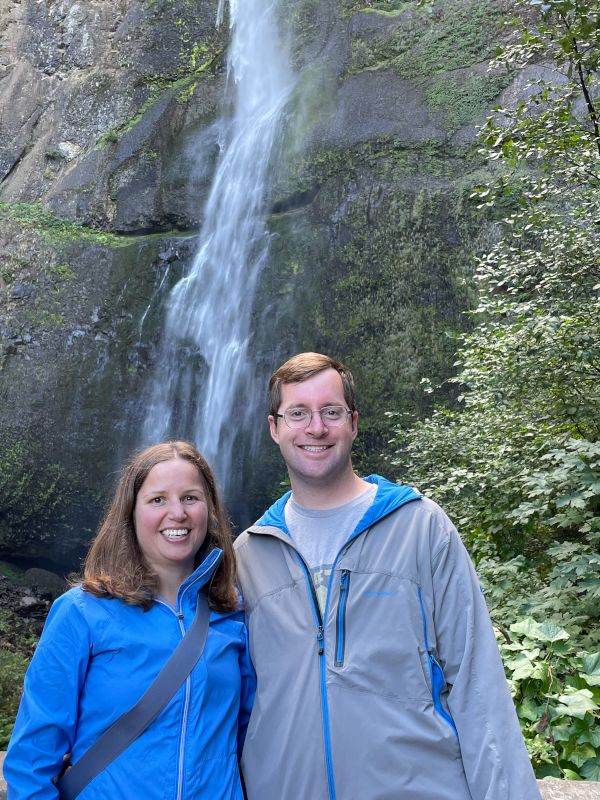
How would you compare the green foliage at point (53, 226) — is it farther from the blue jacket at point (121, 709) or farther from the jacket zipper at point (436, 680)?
→ the jacket zipper at point (436, 680)

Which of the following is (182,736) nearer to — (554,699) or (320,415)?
(320,415)

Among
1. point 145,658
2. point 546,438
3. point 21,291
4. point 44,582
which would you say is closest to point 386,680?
point 145,658

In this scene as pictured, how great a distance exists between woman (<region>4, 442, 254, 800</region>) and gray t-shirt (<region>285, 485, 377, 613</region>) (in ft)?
0.77

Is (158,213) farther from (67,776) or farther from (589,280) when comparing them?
(67,776)

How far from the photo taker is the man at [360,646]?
1962mm

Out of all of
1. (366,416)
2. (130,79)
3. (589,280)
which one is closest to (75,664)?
(589,280)

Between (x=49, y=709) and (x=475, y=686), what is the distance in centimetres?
110

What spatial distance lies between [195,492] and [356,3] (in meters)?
16.1

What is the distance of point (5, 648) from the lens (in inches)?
475

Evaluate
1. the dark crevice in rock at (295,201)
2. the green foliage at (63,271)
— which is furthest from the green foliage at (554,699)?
the green foliage at (63,271)

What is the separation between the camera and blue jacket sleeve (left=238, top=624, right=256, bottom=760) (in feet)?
7.36

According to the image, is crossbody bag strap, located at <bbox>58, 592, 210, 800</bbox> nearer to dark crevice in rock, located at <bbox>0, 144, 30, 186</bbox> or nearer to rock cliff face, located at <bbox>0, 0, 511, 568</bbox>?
A: rock cliff face, located at <bbox>0, 0, 511, 568</bbox>

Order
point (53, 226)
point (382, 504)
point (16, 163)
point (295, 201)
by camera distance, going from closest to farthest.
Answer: point (382, 504)
point (295, 201)
point (53, 226)
point (16, 163)

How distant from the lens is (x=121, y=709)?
2.02 m
